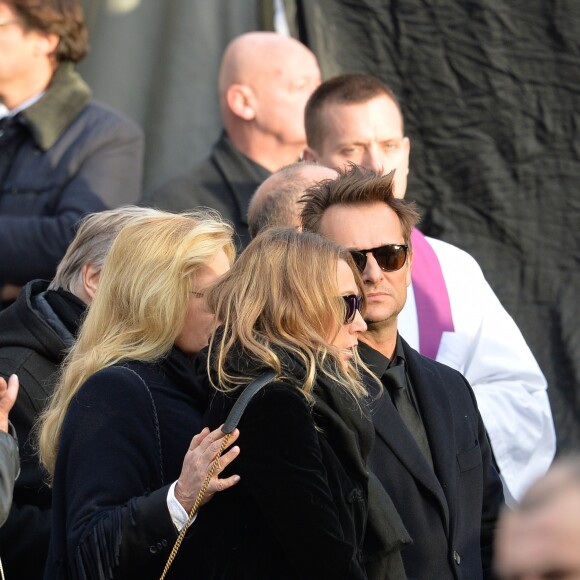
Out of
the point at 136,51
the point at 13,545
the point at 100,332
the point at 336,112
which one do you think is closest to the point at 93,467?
the point at 100,332

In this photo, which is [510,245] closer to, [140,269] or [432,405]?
[432,405]

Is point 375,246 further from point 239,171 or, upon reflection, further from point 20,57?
point 20,57

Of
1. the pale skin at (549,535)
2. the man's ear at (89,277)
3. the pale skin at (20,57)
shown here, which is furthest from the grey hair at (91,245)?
the pale skin at (549,535)

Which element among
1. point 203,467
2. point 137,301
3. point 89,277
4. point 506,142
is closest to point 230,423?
point 203,467

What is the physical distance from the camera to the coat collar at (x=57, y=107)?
4.54m

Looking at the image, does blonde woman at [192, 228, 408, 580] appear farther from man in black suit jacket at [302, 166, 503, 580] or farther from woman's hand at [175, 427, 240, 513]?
man in black suit jacket at [302, 166, 503, 580]

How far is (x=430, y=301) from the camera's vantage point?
4148mm

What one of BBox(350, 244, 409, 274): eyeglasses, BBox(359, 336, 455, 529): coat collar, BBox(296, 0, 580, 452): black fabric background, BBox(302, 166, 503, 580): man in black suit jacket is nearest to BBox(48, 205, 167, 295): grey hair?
BBox(302, 166, 503, 580): man in black suit jacket

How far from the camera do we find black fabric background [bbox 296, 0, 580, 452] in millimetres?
5152

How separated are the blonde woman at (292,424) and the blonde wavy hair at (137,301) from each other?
271mm

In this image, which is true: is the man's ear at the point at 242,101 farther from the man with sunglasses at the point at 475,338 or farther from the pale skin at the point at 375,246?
the pale skin at the point at 375,246

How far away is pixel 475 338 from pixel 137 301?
5.03 feet

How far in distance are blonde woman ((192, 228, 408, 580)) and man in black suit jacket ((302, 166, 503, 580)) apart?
34cm

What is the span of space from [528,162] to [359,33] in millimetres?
931
